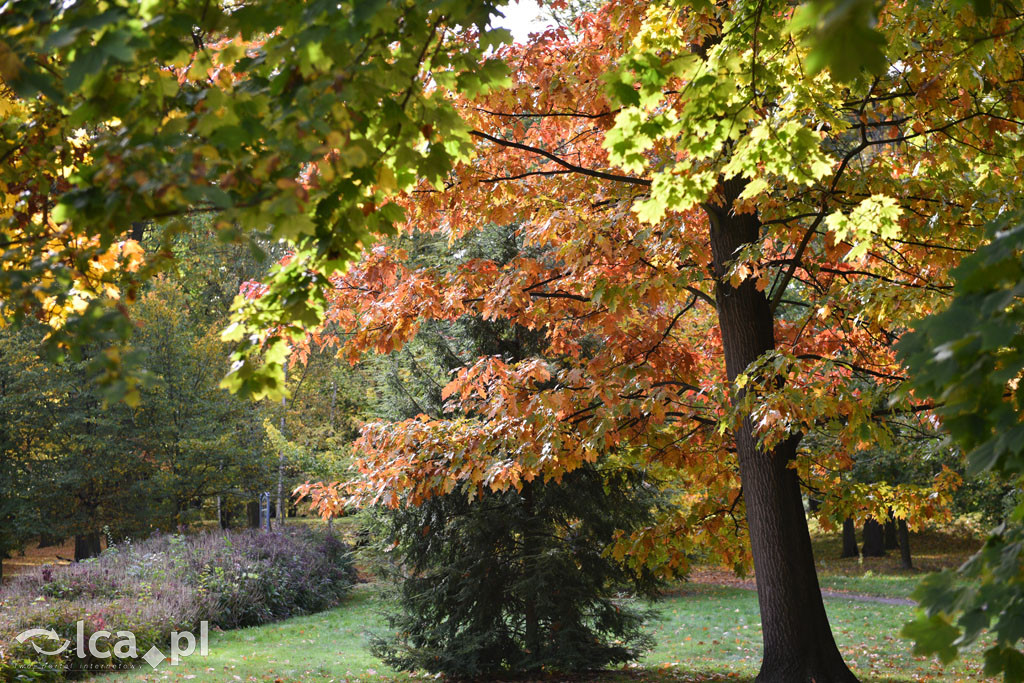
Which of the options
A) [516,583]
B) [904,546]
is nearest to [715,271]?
[516,583]

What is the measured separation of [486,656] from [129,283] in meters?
7.70

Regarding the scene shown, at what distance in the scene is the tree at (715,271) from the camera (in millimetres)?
Result: 5121

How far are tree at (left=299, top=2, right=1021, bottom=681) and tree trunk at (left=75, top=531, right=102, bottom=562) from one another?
17.1 metres

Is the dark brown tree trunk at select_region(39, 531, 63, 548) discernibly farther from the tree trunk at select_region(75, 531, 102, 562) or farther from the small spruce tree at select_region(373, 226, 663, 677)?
the small spruce tree at select_region(373, 226, 663, 677)

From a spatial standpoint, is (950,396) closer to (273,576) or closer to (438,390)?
(438,390)

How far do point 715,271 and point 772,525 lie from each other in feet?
6.91

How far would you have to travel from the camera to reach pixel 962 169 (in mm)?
5715

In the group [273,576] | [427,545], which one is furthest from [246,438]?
[427,545]

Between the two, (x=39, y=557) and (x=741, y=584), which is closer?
(x=741, y=584)

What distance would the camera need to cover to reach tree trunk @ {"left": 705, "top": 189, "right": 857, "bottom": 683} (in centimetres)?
602

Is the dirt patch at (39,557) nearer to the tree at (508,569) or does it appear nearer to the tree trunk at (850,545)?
the tree at (508,569)

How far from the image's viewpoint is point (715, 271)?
6.49m

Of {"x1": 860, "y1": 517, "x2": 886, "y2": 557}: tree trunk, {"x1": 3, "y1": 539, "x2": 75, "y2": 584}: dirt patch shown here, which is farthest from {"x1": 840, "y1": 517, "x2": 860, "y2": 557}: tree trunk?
{"x1": 3, "y1": 539, "x2": 75, "y2": 584}: dirt patch

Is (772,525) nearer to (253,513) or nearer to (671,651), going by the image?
(671,651)
